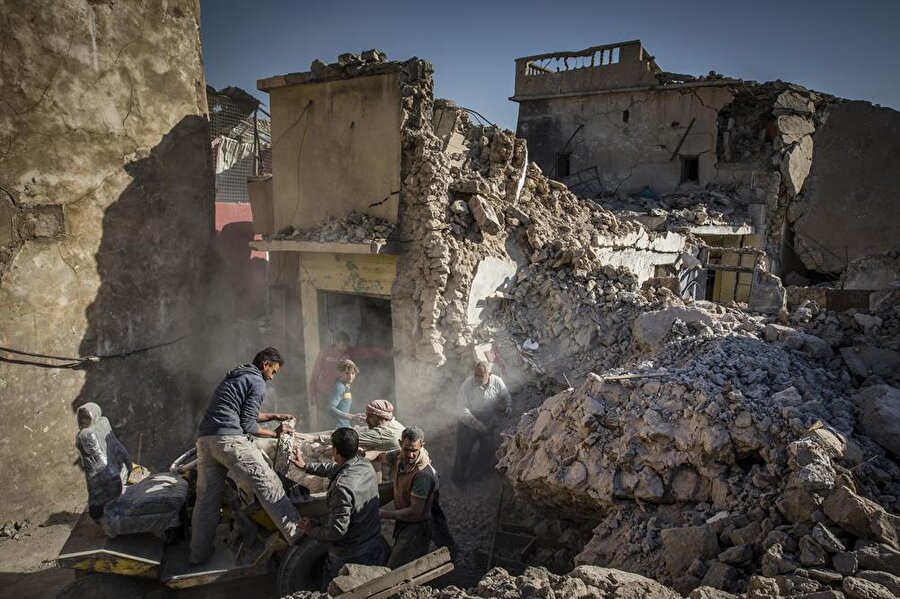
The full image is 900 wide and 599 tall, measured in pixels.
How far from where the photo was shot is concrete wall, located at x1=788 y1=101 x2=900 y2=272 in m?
16.7

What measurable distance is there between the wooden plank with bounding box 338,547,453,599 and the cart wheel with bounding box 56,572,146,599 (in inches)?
86.0

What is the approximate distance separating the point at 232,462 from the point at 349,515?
3.42ft

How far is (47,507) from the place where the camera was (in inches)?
269

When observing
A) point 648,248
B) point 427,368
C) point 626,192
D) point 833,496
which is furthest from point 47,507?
point 626,192

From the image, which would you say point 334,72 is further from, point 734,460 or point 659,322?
point 734,460

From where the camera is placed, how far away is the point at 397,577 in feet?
11.0

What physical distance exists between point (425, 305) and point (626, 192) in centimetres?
1356

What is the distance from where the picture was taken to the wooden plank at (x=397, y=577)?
3.25 meters

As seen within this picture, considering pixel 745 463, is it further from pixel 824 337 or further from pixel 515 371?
pixel 515 371

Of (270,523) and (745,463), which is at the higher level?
(745,463)

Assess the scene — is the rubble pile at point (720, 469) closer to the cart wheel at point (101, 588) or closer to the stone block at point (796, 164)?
the cart wheel at point (101, 588)

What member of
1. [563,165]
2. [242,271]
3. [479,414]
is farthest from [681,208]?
[479,414]

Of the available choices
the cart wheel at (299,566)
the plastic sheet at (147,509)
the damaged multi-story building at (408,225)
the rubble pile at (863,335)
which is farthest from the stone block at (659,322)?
the plastic sheet at (147,509)

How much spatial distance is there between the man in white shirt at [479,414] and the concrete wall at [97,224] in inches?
170
